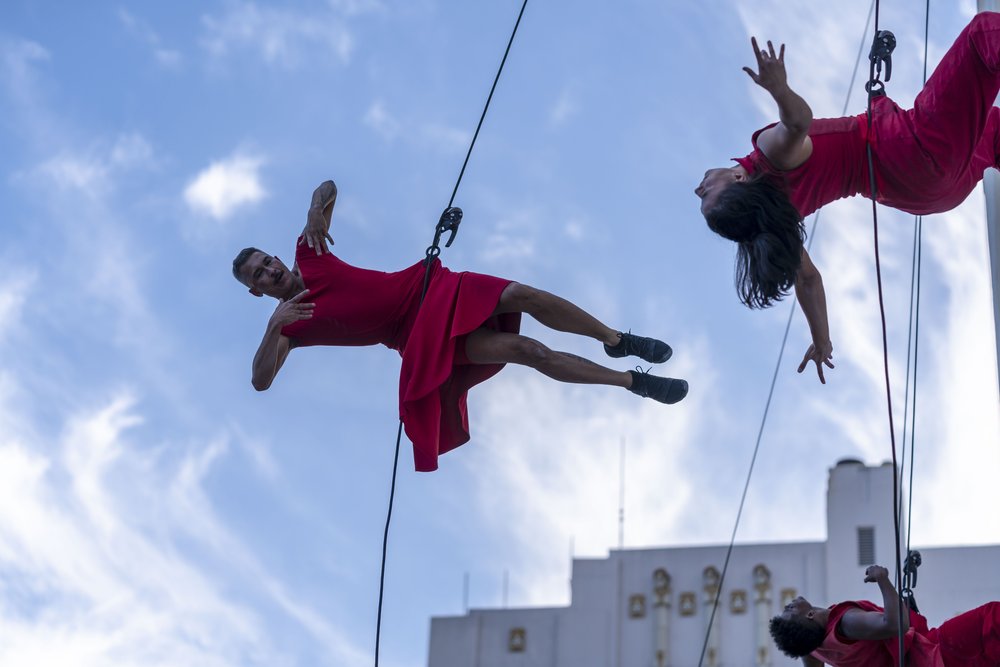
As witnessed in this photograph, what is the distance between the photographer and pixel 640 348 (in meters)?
7.36

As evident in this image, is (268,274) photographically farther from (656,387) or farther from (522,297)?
(656,387)

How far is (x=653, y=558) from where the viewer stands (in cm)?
2230

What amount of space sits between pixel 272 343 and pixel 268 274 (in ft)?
1.25

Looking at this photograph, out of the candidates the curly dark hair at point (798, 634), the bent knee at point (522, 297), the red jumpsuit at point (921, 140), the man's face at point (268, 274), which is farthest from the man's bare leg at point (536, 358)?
the curly dark hair at point (798, 634)

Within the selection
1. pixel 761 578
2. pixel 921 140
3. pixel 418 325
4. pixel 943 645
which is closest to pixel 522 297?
pixel 418 325

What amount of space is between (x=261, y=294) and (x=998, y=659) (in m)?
3.33

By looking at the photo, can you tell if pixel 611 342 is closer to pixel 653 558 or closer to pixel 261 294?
pixel 261 294

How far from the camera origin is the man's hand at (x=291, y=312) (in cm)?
732

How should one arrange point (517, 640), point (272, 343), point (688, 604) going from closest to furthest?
point (272, 343) → point (688, 604) → point (517, 640)

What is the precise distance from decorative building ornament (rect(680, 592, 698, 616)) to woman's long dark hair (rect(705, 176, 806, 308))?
15.8 metres

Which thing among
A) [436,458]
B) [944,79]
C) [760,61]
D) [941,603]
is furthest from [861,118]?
[941,603]

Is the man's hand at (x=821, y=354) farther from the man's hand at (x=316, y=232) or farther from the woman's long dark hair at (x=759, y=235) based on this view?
the man's hand at (x=316, y=232)

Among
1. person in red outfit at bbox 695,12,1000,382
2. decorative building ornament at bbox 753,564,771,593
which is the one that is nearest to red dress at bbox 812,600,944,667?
person in red outfit at bbox 695,12,1000,382

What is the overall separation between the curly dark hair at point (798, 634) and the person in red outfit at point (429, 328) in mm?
1029
